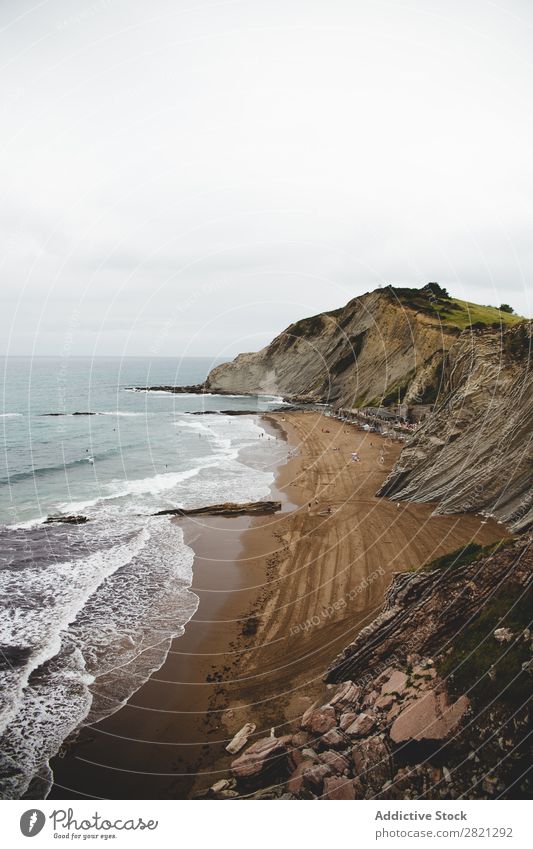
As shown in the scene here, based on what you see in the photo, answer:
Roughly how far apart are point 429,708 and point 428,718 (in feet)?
0.65

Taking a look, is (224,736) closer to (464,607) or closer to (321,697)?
(321,697)

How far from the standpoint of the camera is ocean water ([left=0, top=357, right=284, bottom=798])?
34.4 feet

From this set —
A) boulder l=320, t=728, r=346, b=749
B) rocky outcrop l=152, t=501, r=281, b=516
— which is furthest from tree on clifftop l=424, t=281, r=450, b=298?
boulder l=320, t=728, r=346, b=749

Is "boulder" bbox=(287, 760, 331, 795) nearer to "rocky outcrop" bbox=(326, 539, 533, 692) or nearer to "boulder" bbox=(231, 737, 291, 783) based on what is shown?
"boulder" bbox=(231, 737, 291, 783)

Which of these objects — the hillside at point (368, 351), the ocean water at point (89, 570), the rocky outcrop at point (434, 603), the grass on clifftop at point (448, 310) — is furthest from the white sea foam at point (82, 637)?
the grass on clifftop at point (448, 310)

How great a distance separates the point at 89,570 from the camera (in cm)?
1820

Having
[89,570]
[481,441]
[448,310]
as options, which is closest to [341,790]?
[89,570]

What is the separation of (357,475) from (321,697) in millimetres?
22806

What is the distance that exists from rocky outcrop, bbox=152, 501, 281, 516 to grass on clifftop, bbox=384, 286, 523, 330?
38.6 meters

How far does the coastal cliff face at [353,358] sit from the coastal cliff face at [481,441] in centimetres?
2670

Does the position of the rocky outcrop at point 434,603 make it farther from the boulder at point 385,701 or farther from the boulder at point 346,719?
the boulder at point 346,719

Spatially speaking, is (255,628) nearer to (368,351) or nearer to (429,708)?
(429,708)

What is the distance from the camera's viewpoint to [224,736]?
9.26 metres

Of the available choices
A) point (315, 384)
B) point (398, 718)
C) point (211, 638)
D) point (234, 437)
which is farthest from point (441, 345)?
point (398, 718)
